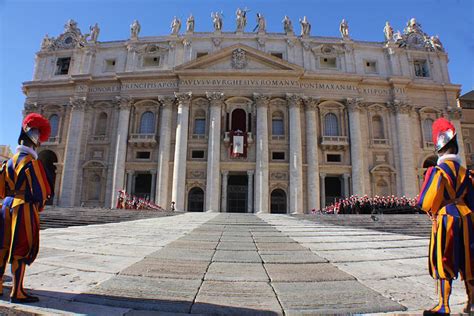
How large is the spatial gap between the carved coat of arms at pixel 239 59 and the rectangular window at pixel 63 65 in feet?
58.6

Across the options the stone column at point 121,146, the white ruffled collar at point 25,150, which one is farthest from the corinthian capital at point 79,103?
the white ruffled collar at point 25,150

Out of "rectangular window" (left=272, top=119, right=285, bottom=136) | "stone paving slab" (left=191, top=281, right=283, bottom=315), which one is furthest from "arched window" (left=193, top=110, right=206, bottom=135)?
"stone paving slab" (left=191, top=281, right=283, bottom=315)

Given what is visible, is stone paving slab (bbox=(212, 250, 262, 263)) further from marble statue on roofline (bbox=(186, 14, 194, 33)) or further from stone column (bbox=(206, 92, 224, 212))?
marble statue on roofline (bbox=(186, 14, 194, 33))

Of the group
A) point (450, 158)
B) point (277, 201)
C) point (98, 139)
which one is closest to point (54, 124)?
point (98, 139)

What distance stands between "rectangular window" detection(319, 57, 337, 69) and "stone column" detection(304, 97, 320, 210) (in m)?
4.64

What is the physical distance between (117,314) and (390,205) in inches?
724

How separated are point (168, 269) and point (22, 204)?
179cm

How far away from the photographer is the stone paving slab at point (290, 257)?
4.37 metres

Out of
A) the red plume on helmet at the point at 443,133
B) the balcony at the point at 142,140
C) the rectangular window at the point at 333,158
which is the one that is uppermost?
the balcony at the point at 142,140

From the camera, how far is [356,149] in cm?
2536

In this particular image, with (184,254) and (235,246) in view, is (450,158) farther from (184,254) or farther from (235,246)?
(235,246)

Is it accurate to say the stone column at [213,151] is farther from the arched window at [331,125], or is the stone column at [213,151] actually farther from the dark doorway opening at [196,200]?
the arched window at [331,125]

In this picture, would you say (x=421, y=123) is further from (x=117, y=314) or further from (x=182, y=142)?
(x=117, y=314)

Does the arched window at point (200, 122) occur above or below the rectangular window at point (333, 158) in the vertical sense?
above
